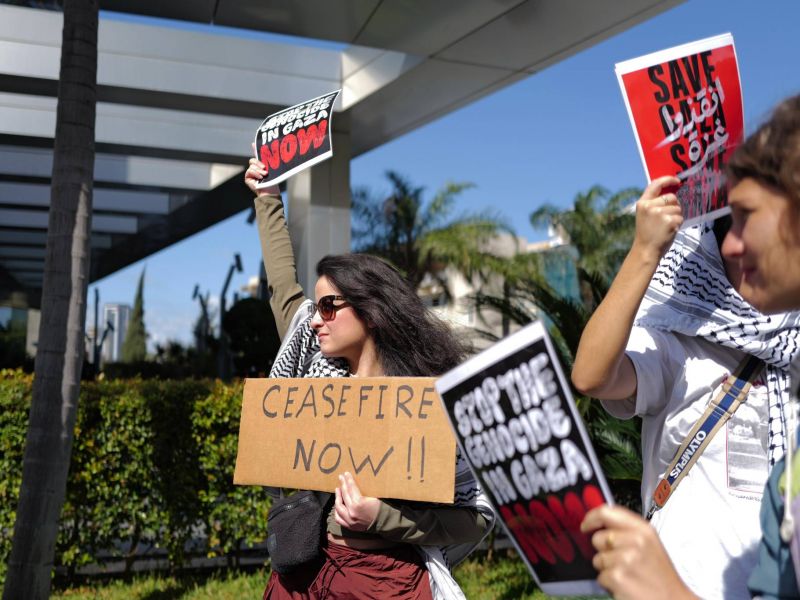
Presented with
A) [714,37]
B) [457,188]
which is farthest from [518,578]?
[457,188]

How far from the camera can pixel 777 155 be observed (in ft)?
4.13

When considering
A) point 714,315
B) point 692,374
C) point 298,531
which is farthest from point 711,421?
point 298,531

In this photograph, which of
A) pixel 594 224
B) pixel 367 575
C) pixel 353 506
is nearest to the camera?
pixel 353 506

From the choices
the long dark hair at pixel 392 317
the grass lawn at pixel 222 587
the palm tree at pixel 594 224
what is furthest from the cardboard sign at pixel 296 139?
the palm tree at pixel 594 224

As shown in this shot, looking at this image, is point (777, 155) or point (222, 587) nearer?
point (777, 155)

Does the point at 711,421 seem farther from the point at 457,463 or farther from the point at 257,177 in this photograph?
the point at 257,177

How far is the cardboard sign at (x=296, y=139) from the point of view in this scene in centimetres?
292

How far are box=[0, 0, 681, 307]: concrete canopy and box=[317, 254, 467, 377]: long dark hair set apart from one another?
17.1 ft

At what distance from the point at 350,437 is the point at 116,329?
31.6 m

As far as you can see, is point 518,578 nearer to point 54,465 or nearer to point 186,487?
point 186,487

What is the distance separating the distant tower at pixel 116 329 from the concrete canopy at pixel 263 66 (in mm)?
17206

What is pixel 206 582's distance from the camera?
6.50 meters

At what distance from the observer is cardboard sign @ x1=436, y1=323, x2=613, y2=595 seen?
128 centimetres

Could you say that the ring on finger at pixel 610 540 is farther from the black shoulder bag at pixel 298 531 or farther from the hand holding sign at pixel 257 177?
the hand holding sign at pixel 257 177
